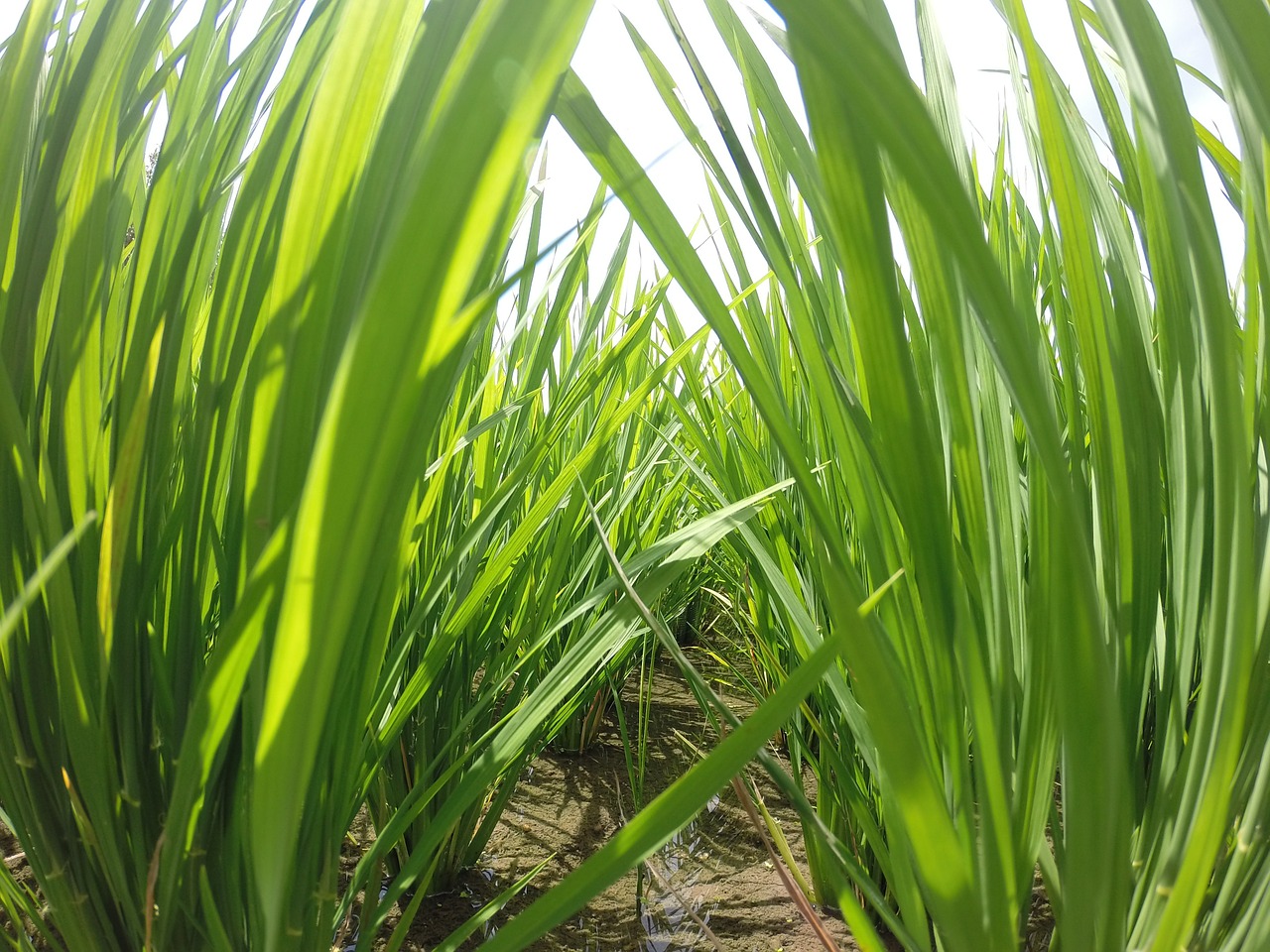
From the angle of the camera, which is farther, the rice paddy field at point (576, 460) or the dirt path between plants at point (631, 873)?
the dirt path between plants at point (631, 873)

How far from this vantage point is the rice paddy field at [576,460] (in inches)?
7.9

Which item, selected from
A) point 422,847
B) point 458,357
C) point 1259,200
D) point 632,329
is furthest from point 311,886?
point 1259,200

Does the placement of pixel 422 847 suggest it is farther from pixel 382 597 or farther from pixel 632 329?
pixel 632 329

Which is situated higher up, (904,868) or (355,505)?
(355,505)

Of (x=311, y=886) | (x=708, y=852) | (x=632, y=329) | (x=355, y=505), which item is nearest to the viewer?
(x=355, y=505)

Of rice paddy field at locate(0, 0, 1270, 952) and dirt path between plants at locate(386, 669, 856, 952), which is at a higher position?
rice paddy field at locate(0, 0, 1270, 952)

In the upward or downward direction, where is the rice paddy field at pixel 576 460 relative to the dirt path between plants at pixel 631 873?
upward

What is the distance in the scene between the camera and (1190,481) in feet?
1.14

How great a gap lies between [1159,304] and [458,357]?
1.06 ft

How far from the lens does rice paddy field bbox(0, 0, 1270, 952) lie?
20 centimetres

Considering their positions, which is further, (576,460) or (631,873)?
(631,873)

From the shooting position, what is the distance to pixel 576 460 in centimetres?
54

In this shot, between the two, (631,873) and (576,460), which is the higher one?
(576,460)

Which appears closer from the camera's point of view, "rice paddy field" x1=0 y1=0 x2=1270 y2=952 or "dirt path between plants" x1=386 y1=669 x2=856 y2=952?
"rice paddy field" x1=0 y1=0 x2=1270 y2=952
